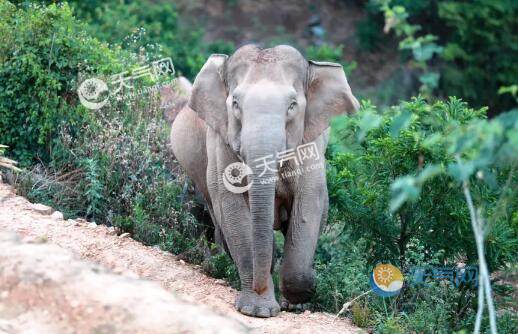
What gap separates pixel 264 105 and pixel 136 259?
2308 mm

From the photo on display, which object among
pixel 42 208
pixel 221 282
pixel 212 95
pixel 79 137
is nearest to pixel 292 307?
pixel 221 282

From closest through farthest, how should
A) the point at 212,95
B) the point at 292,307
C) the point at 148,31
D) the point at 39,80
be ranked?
1. the point at 212,95
2. the point at 292,307
3. the point at 39,80
4. the point at 148,31

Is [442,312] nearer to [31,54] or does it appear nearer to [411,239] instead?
[411,239]

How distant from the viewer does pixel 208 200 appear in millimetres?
11406

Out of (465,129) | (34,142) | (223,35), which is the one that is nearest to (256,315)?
(465,129)

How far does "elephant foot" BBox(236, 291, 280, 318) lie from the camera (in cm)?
943

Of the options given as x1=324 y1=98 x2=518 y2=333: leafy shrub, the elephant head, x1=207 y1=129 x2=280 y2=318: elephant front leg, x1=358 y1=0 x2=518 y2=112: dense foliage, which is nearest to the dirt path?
x1=207 y1=129 x2=280 y2=318: elephant front leg

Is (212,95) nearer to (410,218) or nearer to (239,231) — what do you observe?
(239,231)

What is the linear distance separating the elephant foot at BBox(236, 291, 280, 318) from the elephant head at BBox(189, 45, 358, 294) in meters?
0.12

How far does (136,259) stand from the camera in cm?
1042

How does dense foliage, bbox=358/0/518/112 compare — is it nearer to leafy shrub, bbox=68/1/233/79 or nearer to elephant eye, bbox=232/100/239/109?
leafy shrub, bbox=68/1/233/79

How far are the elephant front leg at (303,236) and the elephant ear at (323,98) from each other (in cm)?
46

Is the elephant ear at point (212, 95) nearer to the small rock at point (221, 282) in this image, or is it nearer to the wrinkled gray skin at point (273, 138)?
the wrinkled gray skin at point (273, 138)

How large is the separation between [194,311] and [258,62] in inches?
116
